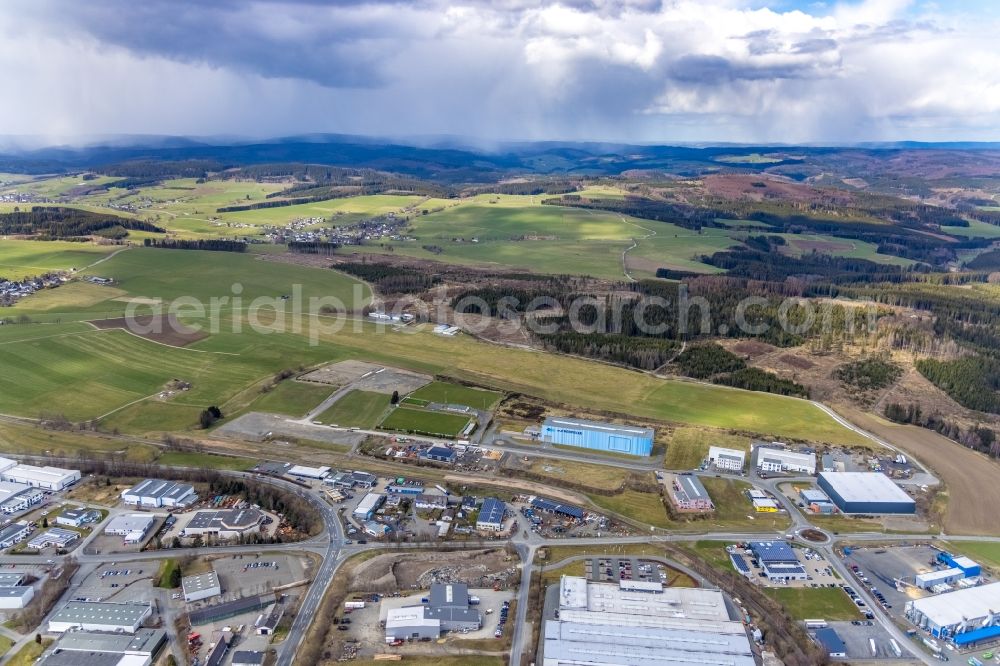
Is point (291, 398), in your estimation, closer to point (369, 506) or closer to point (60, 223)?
point (369, 506)

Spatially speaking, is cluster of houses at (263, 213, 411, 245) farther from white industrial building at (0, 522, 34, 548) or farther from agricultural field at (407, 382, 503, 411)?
white industrial building at (0, 522, 34, 548)

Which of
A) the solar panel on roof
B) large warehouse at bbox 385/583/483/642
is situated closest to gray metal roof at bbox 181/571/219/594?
large warehouse at bbox 385/583/483/642

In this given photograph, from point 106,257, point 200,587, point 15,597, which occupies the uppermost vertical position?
point 106,257

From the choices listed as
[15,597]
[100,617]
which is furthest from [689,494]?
[15,597]

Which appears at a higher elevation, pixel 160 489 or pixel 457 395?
pixel 457 395

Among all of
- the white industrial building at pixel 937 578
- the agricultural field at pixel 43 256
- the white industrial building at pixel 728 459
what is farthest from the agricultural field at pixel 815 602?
the agricultural field at pixel 43 256

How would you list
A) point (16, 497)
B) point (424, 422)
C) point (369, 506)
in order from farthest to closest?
1. point (424, 422)
2. point (16, 497)
3. point (369, 506)
